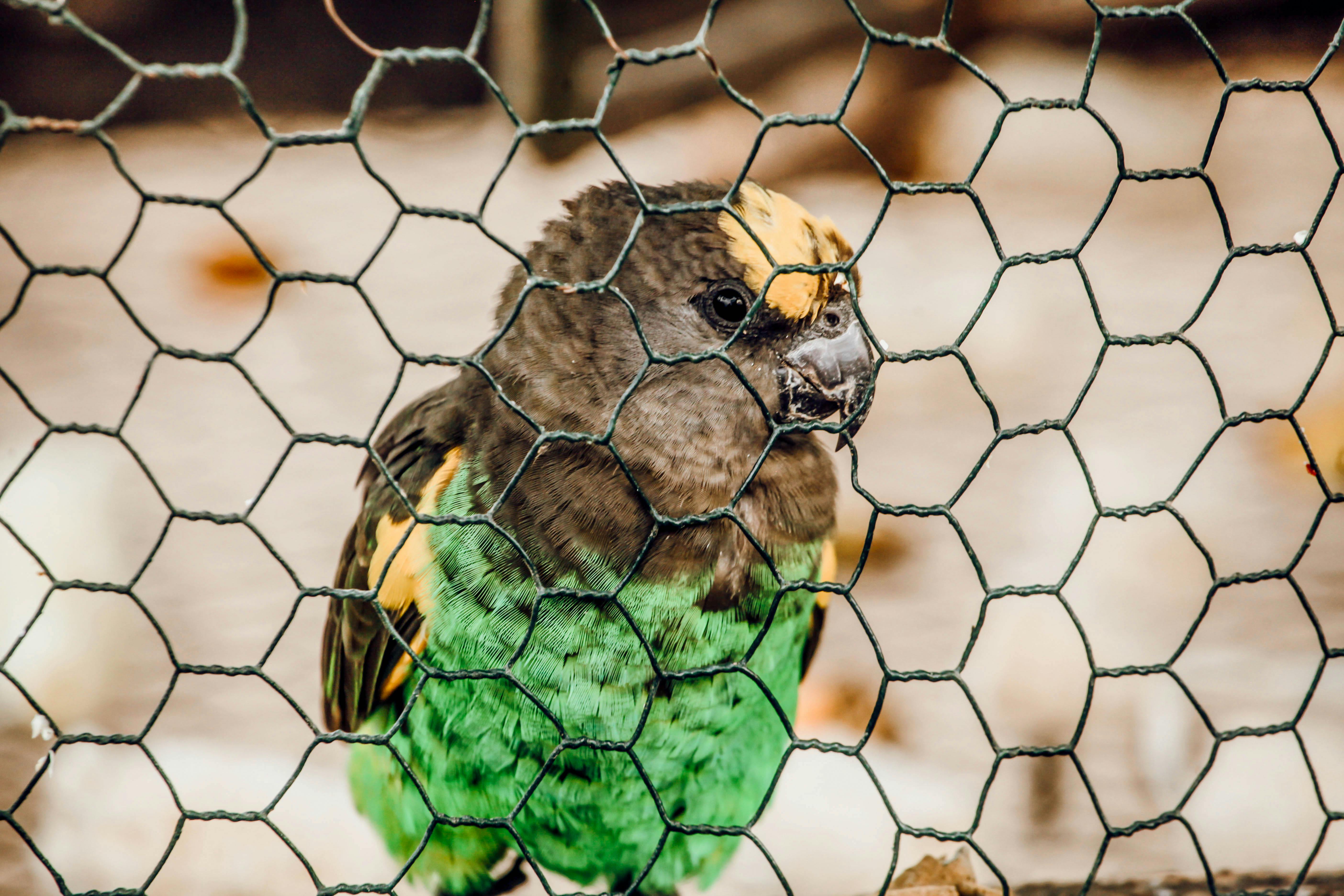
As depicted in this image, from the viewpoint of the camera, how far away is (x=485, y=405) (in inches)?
61.2

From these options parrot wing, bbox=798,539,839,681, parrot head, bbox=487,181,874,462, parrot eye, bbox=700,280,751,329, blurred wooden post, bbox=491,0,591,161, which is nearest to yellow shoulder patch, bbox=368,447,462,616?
parrot head, bbox=487,181,874,462

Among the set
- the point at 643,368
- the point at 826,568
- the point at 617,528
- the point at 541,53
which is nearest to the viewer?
the point at 643,368

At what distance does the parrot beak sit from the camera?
149 cm

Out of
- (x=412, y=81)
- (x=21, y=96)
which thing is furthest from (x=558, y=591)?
(x=21, y=96)

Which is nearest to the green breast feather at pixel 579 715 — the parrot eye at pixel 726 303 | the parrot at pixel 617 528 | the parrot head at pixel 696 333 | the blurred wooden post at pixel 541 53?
the parrot at pixel 617 528

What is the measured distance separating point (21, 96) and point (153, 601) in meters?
3.25

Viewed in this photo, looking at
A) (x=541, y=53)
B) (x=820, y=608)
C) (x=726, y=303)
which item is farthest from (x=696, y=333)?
(x=541, y=53)

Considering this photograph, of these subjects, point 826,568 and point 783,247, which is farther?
point 826,568

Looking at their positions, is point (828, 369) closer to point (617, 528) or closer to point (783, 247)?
point (783, 247)

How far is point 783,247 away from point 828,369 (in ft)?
0.60

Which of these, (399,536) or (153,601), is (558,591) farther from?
(153,601)

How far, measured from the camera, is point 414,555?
1.52 metres

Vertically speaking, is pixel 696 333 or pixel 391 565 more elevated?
pixel 696 333

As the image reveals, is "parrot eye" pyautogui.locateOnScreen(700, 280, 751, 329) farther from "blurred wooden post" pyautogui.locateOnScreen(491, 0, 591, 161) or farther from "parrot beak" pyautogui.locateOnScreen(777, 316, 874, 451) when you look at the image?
"blurred wooden post" pyautogui.locateOnScreen(491, 0, 591, 161)
